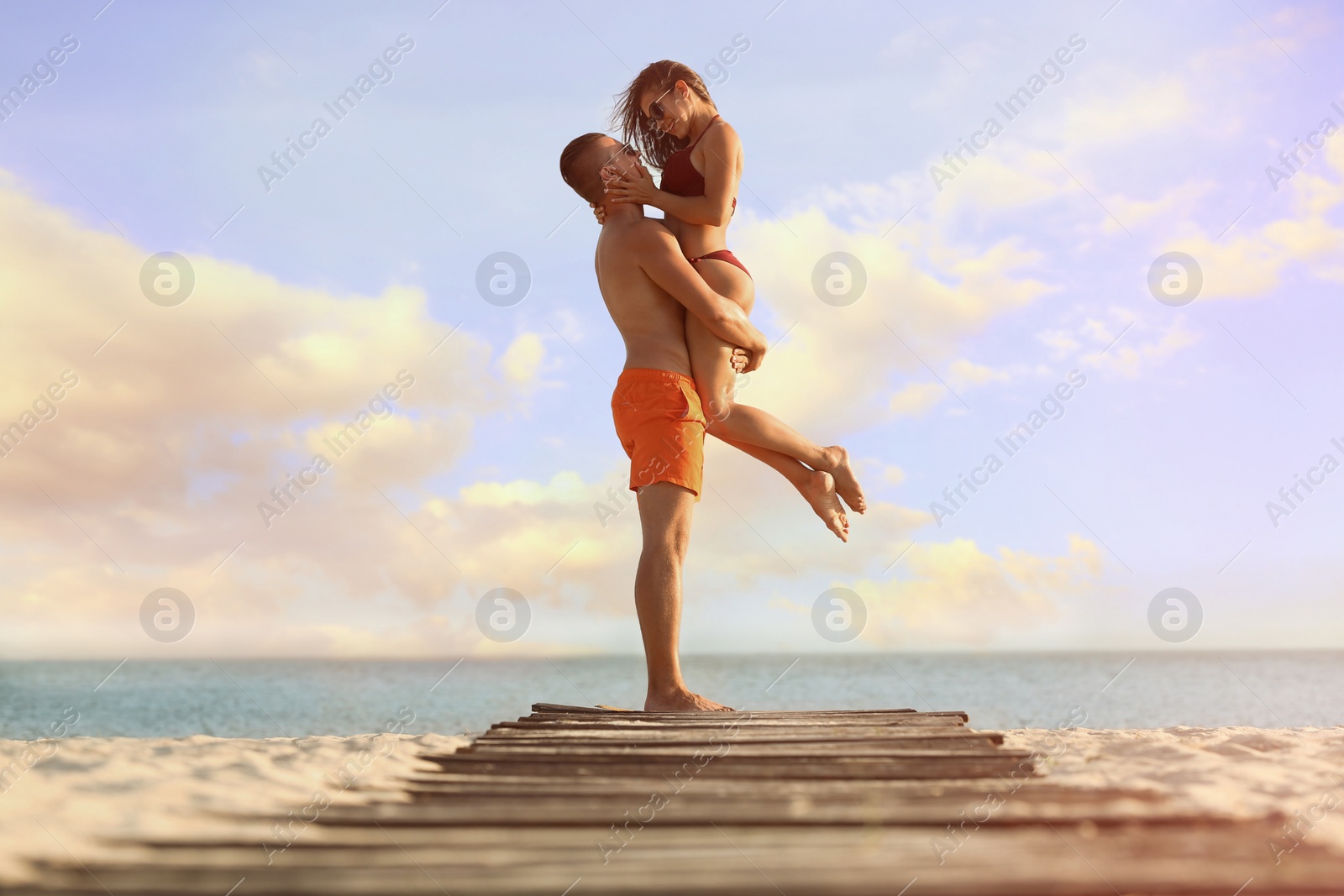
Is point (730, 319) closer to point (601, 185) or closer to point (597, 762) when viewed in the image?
point (601, 185)

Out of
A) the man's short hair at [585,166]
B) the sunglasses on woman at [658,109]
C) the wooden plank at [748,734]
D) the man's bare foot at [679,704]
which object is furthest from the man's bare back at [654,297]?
the wooden plank at [748,734]

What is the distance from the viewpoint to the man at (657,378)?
161 inches

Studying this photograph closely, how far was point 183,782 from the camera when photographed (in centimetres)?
245

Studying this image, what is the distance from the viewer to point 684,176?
4.54 meters

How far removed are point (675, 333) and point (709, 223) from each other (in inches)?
21.3

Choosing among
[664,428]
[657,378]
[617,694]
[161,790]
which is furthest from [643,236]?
[617,694]

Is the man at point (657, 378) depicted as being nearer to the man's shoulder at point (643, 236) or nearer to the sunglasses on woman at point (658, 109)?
the man's shoulder at point (643, 236)

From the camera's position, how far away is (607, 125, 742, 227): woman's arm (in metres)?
4.40

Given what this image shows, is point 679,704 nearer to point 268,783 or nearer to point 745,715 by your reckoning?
point 745,715

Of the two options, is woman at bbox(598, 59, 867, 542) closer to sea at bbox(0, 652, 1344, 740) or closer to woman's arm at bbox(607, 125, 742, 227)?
woman's arm at bbox(607, 125, 742, 227)

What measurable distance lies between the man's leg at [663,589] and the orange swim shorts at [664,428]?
0.07 metres

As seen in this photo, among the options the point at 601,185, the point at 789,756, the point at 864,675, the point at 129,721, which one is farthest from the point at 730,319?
the point at 864,675

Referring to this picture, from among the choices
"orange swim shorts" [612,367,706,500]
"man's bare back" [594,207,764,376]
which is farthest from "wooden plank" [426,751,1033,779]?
"man's bare back" [594,207,764,376]

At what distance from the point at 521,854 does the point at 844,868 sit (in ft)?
1.86
